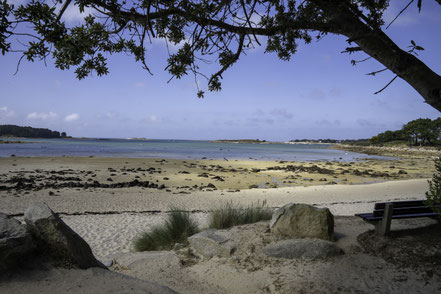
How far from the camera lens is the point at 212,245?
5.94 meters

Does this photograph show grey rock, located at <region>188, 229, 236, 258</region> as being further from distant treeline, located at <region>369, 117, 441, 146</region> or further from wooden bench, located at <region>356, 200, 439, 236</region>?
distant treeline, located at <region>369, 117, 441, 146</region>

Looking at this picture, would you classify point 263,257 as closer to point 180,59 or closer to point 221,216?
point 221,216

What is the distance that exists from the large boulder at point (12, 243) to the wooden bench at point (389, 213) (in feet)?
17.8

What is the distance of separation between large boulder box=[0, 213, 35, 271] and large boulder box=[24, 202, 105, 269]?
130mm

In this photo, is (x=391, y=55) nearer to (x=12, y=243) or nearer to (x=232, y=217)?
(x=12, y=243)

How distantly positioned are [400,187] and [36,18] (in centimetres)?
1835

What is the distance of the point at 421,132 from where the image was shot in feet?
283

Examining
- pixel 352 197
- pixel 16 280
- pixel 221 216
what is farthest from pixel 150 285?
pixel 352 197

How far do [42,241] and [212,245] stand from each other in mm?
3265

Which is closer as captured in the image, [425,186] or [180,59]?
[180,59]

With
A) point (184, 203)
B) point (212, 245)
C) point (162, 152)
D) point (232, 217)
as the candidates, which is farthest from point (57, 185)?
point (162, 152)

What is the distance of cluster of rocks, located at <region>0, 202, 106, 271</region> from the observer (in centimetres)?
310

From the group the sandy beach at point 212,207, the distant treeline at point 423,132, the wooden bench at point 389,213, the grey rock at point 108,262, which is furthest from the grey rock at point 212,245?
the distant treeline at point 423,132

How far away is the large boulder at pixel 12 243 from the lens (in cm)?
297
